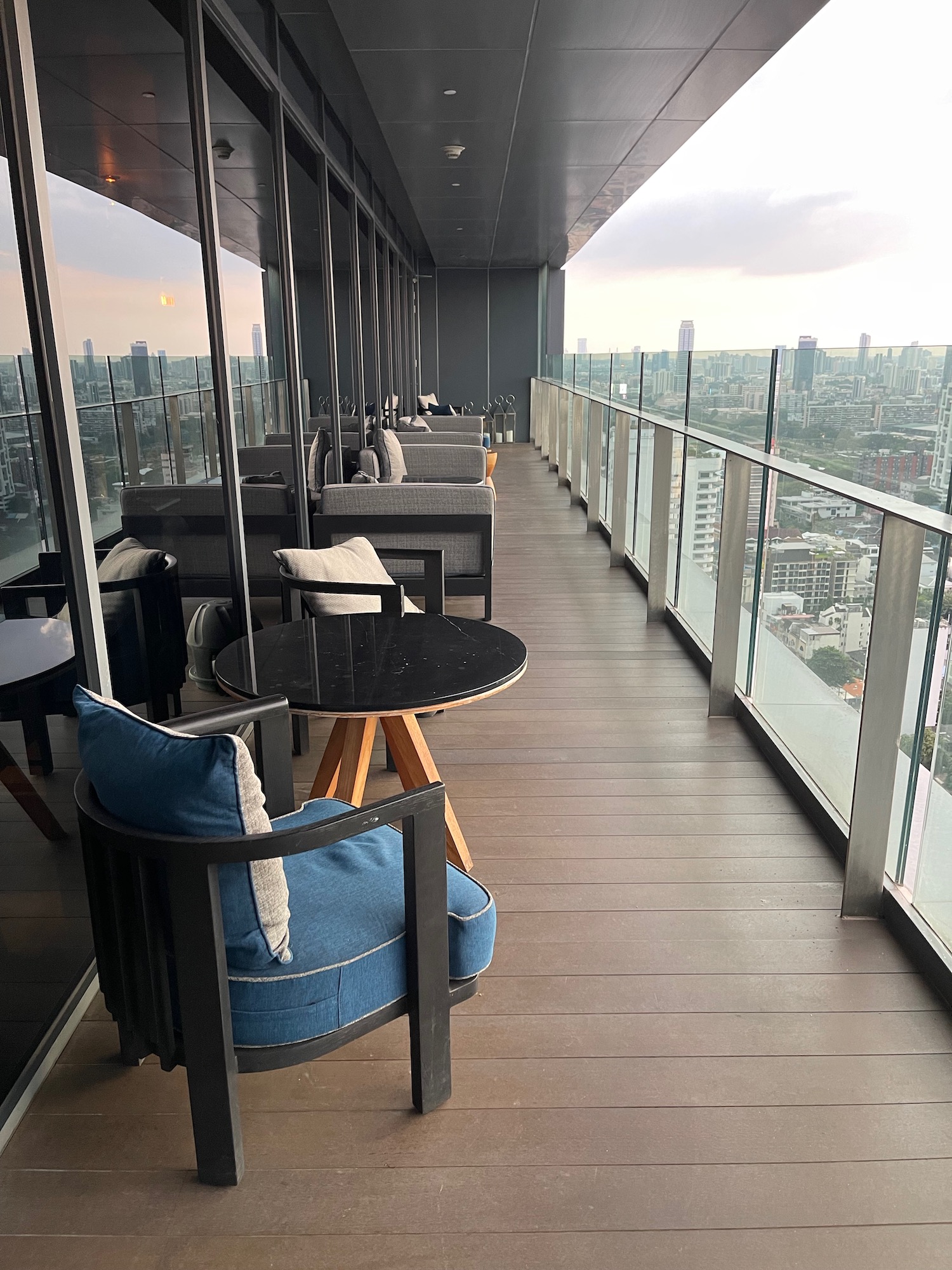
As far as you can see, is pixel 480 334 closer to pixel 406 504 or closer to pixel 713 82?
pixel 713 82

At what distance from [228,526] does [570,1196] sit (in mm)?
2441

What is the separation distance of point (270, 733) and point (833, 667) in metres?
1.63

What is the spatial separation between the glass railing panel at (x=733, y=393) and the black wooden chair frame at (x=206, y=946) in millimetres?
2583

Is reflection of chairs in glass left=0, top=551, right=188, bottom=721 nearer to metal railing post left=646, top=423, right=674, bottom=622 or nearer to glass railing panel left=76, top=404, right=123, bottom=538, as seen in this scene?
glass railing panel left=76, top=404, right=123, bottom=538

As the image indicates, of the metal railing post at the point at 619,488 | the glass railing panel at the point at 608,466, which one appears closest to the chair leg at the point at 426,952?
the metal railing post at the point at 619,488

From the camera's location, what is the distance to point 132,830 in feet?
4.56

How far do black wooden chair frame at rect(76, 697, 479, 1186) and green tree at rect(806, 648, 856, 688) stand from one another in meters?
1.47

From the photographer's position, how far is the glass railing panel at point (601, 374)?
28.8ft

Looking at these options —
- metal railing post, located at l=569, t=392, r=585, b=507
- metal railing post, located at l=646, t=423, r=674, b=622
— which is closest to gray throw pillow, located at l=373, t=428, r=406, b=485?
metal railing post, located at l=646, t=423, r=674, b=622

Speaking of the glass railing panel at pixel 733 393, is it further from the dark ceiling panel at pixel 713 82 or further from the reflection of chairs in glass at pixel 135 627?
the reflection of chairs in glass at pixel 135 627

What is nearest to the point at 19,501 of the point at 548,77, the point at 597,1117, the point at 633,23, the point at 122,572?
the point at 122,572

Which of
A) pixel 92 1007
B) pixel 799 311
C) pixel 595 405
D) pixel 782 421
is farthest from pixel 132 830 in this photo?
pixel 595 405

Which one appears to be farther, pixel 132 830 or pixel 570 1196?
pixel 570 1196

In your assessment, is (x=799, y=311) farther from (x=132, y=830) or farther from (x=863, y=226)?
(x=132, y=830)
